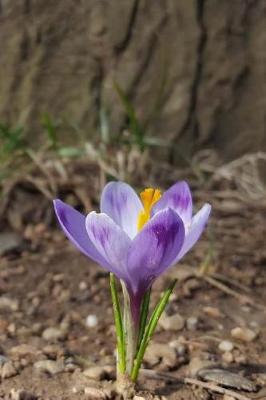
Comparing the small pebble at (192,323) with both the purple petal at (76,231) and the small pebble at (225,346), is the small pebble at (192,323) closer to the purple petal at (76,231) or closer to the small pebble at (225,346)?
the small pebble at (225,346)

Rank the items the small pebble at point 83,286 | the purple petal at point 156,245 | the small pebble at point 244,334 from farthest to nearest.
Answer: the small pebble at point 83,286 → the small pebble at point 244,334 → the purple petal at point 156,245

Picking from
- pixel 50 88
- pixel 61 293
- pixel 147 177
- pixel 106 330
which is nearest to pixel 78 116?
pixel 50 88

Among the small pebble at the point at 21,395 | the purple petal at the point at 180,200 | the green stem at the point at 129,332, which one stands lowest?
the small pebble at the point at 21,395

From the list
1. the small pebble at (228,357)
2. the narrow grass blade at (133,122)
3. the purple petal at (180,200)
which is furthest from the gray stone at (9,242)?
the purple petal at (180,200)

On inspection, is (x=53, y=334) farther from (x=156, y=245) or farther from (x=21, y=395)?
(x=156, y=245)

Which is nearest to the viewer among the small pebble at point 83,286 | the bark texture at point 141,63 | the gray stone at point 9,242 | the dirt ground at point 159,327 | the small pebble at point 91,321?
the dirt ground at point 159,327
